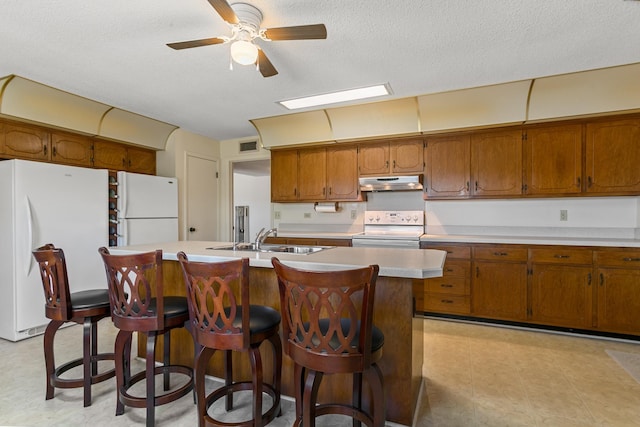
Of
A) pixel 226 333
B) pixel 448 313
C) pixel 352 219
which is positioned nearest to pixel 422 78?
pixel 352 219

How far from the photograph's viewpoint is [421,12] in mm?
2041

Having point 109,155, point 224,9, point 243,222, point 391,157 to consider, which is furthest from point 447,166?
point 243,222

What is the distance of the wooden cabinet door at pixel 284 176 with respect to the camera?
4.73 meters

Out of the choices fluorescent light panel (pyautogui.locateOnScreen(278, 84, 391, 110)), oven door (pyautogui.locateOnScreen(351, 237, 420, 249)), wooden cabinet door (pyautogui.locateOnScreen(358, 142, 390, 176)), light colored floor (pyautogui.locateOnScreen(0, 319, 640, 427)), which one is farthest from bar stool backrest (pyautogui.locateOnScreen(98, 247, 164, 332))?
wooden cabinet door (pyautogui.locateOnScreen(358, 142, 390, 176))

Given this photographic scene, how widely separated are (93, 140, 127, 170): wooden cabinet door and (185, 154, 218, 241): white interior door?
849 millimetres

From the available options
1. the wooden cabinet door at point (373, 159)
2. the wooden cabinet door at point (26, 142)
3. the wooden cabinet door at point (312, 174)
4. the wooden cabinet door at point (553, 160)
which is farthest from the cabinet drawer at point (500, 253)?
the wooden cabinet door at point (26, 142)

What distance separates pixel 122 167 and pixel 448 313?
14.5 ft

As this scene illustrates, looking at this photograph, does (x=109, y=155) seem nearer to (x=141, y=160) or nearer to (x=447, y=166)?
(x=141, y=160)

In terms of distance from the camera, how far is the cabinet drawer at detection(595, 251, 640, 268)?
115 inches

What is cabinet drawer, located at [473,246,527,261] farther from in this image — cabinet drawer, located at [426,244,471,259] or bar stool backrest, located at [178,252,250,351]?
bar stool backrest, located at [178,252,250,351]

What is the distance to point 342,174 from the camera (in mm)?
4434

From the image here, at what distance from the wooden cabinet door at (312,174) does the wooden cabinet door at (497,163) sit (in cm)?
188

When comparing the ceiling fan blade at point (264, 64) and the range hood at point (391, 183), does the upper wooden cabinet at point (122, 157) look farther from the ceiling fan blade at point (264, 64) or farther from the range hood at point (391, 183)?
the range hood at point (391, 183)

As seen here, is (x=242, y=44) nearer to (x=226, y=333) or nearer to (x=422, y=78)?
(x=226, y=333)
